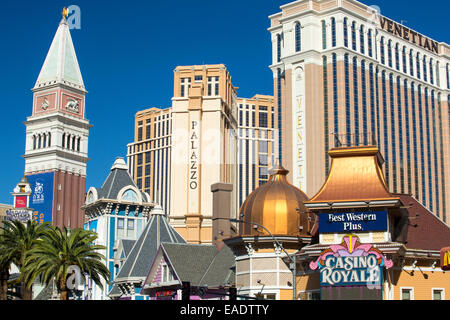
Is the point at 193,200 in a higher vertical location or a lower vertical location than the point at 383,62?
lower

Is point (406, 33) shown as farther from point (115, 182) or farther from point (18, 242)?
point (18, 242)

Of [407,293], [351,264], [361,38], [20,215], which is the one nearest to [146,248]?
[351,264]

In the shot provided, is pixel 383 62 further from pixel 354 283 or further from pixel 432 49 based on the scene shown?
pixel 354 283

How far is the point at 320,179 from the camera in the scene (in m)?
157

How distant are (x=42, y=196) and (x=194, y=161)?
3223cm

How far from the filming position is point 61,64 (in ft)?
486

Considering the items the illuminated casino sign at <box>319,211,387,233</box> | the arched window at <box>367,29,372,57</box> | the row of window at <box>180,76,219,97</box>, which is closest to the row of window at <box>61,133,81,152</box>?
the row of window at <box>180,76,219,97</box>

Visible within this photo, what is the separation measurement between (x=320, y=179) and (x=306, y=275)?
111 m

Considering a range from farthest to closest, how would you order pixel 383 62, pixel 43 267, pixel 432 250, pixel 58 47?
1. pixel 383 62
2. pixel 58 47
3. pixel 43 267
4. pixel 432 250

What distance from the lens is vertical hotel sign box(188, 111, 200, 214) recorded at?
143875 mm

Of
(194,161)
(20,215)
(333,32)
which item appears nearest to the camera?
(20,215)

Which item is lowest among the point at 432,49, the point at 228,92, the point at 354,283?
the point at 354,283

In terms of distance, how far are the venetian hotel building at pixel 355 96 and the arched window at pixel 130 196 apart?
77.6 metres
